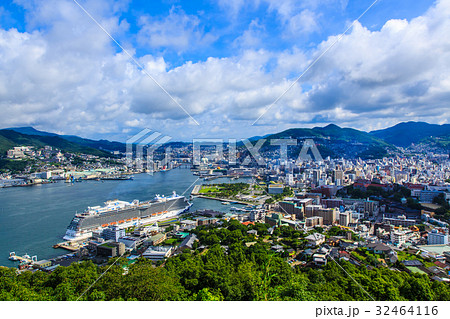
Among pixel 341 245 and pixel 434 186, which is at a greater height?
pixel 434 186

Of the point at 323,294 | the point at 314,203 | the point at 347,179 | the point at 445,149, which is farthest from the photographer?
the point at 445,149

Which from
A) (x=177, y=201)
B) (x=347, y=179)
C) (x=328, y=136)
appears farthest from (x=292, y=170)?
(x=177, y=201)

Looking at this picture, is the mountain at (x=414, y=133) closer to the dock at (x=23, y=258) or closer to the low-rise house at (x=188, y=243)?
the low-rise house at (x=188, y=243)

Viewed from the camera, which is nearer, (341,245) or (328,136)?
(341,245)

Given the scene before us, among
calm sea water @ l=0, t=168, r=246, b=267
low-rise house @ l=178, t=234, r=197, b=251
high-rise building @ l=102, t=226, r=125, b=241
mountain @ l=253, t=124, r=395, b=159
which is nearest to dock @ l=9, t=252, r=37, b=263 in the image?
calm sea water @ l=0, t=168, r=246, b=267

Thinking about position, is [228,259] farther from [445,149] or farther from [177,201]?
[445,149]

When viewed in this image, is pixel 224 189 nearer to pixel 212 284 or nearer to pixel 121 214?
pixel 121 214

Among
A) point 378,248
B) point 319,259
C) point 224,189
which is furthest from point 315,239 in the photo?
point 224,189

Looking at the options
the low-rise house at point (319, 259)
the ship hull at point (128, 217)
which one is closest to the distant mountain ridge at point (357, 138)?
the ship hull at point (128, 217)
